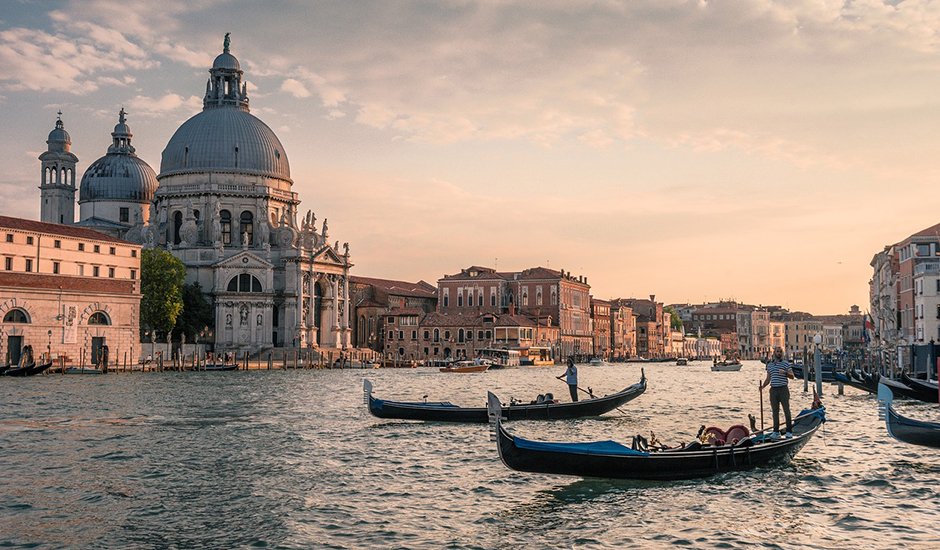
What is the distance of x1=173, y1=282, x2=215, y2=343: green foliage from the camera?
67812 millimetres

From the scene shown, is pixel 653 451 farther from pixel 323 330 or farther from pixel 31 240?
pixel 323 330

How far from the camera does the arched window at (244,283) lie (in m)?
71.9

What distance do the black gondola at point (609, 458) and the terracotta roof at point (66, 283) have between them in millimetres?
40402

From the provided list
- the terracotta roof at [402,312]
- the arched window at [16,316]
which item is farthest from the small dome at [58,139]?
the arched window at [16,316]

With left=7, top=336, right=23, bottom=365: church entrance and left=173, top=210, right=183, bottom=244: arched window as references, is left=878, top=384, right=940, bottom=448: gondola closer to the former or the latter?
left=7, top=336, right=23, bottom=365: church entrance

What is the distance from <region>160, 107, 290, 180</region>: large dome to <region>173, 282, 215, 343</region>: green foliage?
41.4 feet

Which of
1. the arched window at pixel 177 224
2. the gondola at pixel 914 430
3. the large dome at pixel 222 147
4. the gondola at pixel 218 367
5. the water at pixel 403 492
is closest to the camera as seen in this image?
the water at pixel 403 492

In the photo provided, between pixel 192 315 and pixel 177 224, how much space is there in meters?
12.0

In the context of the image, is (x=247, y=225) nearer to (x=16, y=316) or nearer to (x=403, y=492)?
(x=16, y=316)

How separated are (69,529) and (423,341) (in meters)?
69.5

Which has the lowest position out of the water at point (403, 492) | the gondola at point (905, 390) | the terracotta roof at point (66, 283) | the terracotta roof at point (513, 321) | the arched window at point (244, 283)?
the water at point (403, 492)

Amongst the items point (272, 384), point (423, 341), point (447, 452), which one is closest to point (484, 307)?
point (423, 341)

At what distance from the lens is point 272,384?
42.7m

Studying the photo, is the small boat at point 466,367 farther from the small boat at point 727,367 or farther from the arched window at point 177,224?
the arched window at point 177,224
